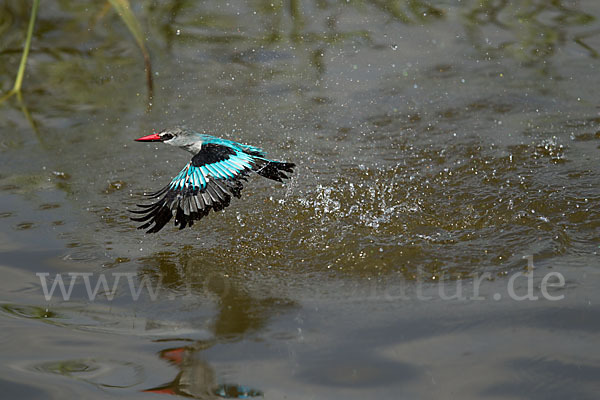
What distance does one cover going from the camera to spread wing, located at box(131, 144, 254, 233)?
3955 mm

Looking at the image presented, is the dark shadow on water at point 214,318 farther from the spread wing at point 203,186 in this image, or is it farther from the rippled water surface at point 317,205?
the spread wing at point 203,186

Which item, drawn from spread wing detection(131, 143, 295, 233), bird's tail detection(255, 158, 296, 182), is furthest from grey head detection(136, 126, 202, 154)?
bird's tail detection(255, 158, 296, 182)

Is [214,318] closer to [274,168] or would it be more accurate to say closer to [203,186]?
[203,186]

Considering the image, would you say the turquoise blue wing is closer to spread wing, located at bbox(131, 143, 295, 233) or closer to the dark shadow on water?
spread wing, located at bbox(131, 143, 295, 233)

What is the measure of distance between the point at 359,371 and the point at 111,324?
120 cm

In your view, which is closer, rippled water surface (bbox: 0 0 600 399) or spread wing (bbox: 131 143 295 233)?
rippled water surface (bbox: 0 0 600 399)

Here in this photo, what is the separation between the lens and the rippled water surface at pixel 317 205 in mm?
3234

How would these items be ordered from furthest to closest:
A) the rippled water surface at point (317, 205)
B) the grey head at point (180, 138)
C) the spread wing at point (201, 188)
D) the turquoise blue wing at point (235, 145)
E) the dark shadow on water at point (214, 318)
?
the grey head at point (180, 138) < the turquoise blue wing at point (235, 145) < the spread wing at point (201, 188) < the rippled water surface at point (317, 205) < the dark shadow on water at point (214, 318)

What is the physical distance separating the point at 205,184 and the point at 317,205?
87 centimetres

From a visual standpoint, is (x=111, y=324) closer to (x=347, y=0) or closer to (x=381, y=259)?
(x=381, y=259)

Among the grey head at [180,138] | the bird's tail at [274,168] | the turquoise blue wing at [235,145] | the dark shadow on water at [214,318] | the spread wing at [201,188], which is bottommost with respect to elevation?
the dark shadow on water at [214,318]

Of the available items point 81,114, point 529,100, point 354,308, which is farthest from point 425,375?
point 81,114

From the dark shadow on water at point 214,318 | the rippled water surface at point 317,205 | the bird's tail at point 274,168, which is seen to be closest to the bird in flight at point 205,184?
the bird's tail at point 274,168

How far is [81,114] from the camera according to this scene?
6203 mm
